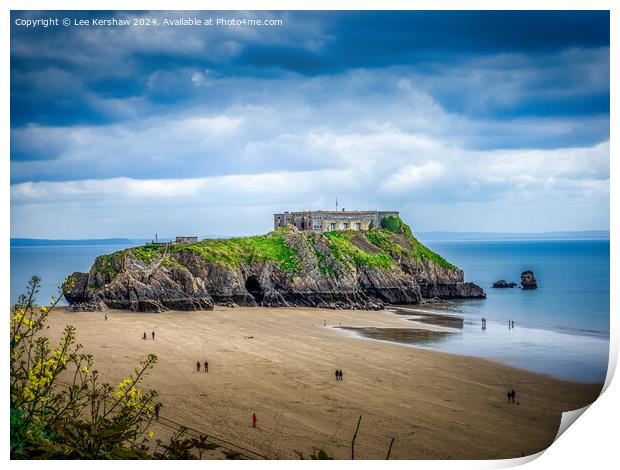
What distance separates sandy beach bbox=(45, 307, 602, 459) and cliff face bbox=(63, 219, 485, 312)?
21.1ft

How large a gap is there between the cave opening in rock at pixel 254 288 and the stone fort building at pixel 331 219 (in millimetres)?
6794

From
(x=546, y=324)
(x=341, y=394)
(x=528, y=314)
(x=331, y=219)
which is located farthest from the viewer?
(x=331, y=219)

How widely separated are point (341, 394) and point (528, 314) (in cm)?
1632

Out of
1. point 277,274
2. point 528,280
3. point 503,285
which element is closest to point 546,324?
point 277,274

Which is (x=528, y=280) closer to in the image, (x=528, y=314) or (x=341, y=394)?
(x=528, y=314)

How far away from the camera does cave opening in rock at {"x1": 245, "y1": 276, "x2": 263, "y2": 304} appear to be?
1137 inches

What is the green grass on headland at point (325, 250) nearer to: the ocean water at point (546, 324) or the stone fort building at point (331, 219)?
the stone fort building at point (331, 219)

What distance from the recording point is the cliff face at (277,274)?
1003 inches

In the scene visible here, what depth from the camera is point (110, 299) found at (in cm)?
2489

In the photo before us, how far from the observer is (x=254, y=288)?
96.9 ft

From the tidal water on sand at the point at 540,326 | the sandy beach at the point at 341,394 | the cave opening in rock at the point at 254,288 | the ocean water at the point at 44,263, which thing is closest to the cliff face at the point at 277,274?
the cave opening in rock at the point at 254,288

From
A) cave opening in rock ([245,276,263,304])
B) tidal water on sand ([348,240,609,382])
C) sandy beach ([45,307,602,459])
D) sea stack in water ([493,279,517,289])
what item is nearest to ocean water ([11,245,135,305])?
sandy beach ([45,307,602,459])
